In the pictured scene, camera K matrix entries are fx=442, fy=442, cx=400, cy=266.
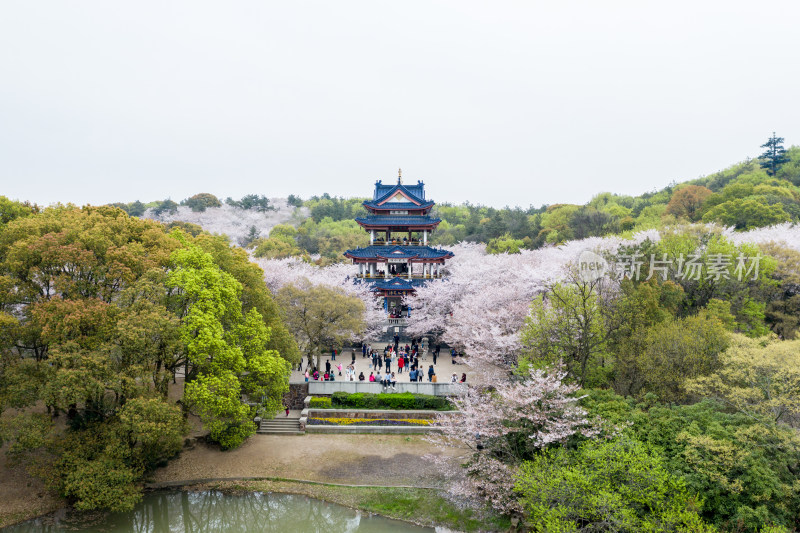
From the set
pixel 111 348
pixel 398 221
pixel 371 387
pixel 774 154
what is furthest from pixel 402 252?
pixel 774 154

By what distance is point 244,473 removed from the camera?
57.1ft

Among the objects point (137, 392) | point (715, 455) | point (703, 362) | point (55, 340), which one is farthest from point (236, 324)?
point (703, 362)

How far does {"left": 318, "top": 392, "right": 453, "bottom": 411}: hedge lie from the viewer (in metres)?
21.4

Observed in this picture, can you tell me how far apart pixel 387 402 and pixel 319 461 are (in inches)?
176

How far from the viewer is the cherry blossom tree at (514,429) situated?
1348 centimetres

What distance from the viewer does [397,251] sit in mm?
34594

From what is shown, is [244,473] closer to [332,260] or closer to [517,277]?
[517,277]

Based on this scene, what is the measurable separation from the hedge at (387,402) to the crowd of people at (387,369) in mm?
850

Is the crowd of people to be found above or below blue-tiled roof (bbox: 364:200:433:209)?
below

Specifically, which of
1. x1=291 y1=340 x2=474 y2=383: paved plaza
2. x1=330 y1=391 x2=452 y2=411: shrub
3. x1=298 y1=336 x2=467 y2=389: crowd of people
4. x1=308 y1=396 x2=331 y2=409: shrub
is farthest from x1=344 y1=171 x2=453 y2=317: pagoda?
x1=308 y1=396 x2=331 y2=409: shrub

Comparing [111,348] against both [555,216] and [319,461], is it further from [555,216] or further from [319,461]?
[555,216]

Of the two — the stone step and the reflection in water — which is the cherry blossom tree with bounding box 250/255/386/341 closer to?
the stone step

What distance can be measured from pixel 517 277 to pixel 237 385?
61.5ft

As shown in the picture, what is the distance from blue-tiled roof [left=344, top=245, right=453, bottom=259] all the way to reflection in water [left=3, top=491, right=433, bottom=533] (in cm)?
2070
